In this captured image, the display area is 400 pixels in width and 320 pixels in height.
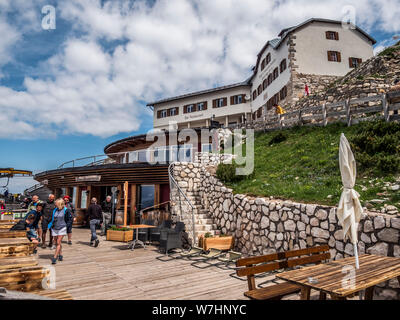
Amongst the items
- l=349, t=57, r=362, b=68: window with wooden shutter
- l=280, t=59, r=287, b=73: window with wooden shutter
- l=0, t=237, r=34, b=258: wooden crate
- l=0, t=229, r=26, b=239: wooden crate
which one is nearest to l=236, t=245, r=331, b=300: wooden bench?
l=0, t=237, r=34, b=258: wooden crate

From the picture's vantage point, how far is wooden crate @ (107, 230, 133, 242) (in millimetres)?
11359

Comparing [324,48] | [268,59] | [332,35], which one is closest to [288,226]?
[324,48]

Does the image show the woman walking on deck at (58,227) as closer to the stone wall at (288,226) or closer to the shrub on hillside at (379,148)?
the stone wall at (288,226)

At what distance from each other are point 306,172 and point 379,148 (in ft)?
7.84

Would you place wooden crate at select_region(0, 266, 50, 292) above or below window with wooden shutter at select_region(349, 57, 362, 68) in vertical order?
below

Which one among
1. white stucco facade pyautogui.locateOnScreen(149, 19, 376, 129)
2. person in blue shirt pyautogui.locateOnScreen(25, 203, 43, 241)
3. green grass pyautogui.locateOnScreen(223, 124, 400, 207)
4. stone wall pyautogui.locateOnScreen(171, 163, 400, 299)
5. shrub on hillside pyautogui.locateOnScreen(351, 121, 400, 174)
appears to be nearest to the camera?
stone wall pyautogui.locateOnScreen(171, 163, 400, 299)

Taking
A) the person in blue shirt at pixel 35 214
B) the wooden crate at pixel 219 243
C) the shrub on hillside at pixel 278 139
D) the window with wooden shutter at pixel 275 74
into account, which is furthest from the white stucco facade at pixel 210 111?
the person in blue shirt at pixel 35 214

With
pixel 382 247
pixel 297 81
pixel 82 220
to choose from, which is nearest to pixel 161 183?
pixel 82 220

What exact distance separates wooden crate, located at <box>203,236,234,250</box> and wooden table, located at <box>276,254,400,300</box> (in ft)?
15.9

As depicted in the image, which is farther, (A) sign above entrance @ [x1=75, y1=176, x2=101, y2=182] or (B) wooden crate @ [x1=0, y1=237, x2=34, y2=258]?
(A) sign above entrance @ [x1=75, y1=176, x2=101, y2=182]

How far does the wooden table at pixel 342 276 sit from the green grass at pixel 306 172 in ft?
7.74

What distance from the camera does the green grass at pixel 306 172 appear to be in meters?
7.05

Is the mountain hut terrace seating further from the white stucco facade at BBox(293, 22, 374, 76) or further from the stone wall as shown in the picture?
the white stucco facade at BBox(293, 22, 374, 76)

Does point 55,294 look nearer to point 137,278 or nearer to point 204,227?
point 137,278
